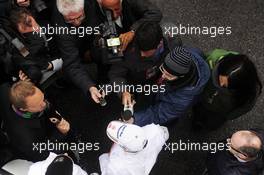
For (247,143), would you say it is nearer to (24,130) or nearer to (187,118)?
(187,118)

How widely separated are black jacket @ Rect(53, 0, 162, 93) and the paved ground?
727 millimetres

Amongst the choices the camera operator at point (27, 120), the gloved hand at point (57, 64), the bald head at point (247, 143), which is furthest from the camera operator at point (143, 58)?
the bald head at point (247, 143)

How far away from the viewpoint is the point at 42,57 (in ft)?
12.1

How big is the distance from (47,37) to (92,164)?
129cm

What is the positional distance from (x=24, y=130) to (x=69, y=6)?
1039 mm

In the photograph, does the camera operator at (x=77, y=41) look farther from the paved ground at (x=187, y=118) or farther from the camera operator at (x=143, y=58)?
the paved ground at (x=187, y=118)

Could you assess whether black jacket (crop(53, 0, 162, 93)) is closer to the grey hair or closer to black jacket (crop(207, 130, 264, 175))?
the grey hair

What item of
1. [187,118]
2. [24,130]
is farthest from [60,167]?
[187,118]

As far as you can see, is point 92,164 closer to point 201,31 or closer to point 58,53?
point 58,53

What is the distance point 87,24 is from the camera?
3596 mm

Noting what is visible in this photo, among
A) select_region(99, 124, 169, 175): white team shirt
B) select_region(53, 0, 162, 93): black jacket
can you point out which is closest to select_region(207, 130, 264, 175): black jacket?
select_region(99, 124, 169, 175): white team shirt

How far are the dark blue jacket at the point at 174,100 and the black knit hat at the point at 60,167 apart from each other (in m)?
0.80

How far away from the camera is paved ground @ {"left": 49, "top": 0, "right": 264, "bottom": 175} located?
4094 mm

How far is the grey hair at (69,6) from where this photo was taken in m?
3.32
